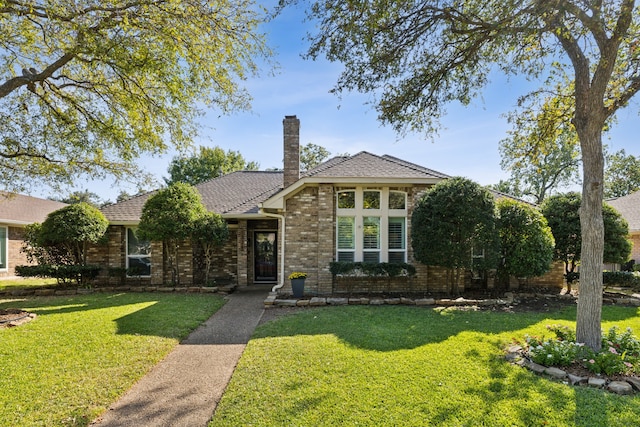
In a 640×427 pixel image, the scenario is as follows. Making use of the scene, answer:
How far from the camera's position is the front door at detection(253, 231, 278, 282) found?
14094 mm

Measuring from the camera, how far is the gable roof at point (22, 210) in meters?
17.6

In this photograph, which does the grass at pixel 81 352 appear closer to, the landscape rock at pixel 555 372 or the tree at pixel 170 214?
the tree at pixel 170 214

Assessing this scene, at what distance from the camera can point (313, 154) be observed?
1529 inches

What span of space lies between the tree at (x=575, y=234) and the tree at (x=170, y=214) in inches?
491

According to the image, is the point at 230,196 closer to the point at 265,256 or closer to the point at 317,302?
the point at 265,256

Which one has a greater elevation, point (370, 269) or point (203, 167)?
point (203, 167)

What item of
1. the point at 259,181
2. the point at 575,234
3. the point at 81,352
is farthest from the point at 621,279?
the point at 81,352

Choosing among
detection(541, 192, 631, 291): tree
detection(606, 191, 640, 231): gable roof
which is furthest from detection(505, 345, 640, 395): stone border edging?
detection(606, 191, 640, 231): gable roof

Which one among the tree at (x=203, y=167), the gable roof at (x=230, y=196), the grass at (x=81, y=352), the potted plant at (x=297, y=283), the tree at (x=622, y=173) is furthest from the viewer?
the tree at (x=203, y=167)

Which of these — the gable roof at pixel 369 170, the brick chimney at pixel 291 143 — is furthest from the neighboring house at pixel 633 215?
the brick chimney at pixel 291 143

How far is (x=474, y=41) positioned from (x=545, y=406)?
20.9ft

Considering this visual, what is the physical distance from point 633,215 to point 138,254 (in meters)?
25.5

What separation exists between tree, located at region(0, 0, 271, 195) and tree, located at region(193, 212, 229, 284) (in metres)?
2.73

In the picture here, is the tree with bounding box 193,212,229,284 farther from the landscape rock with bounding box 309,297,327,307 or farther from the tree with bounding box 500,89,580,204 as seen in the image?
the tree with bounding box 500,89,580,204
